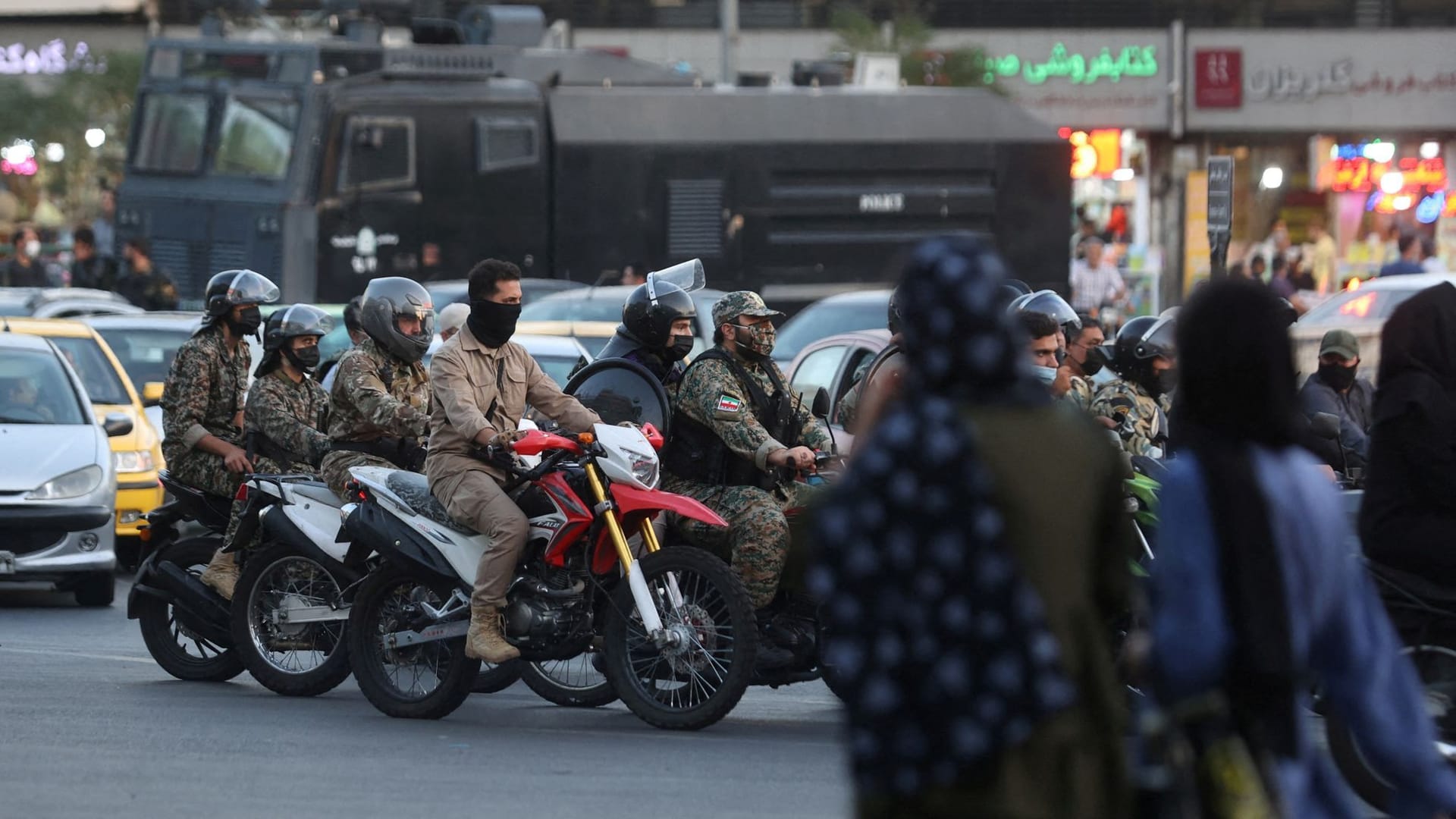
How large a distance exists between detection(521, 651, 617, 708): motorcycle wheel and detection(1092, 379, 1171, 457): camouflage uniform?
90.9 inches

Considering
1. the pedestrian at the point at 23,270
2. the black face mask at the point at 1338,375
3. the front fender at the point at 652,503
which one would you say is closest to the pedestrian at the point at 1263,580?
the front fender at the point at 652,503

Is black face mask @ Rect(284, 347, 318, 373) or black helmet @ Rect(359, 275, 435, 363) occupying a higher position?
black helmet @ Rect(359, 275, 435, 363)

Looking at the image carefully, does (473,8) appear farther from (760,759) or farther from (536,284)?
(760,759)

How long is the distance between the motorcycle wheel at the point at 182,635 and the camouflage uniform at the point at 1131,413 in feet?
12.9

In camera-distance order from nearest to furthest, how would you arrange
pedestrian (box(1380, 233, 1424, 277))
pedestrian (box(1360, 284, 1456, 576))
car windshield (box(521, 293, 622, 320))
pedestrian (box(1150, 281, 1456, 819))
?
pedestrian (box(1150, 281, 1456, 819)), pedestrian (box(1360, 284, 1456, 576)), car windshield (box(521, 293, 622, 320)), pedestrian (box(1380, 233, 1424, 277))

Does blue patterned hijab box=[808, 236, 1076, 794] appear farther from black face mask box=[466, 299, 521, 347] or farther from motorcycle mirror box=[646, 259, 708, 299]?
motorcycle mirror box=[646, 259, 708, 299]

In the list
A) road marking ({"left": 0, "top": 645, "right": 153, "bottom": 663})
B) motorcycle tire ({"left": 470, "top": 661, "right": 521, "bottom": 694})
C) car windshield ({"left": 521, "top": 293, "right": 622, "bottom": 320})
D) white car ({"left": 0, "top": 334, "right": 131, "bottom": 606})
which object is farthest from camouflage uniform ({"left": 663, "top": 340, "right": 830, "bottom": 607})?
car windshield ({"left": 521, "top": 293, "right": 622, "bottom": 320})

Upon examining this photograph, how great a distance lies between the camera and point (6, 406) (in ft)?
44.0

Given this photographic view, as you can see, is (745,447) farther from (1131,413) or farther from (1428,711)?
(1428,711)

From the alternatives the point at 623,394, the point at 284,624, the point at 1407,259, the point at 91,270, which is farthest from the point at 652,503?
the point at 91,270

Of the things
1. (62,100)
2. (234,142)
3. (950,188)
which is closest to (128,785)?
(234,142)

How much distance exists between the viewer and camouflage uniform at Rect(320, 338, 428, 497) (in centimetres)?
928

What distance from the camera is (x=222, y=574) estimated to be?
9.76 meters

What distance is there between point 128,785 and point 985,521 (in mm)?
4818
